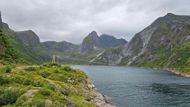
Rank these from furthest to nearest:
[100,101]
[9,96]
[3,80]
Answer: [100,101]
[3,80]
[9,96]

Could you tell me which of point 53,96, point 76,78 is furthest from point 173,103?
point 53,96

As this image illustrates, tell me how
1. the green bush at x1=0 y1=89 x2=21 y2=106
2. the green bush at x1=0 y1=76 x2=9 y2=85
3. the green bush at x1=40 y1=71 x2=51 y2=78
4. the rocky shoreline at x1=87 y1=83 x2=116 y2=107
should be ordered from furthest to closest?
the green bush at x1=40 y1=71 x2=51 y2=78 < the rocky shoreline at x1=87 y1=83 x2=116 y2=107 < the green bush at x1=0 y1=76 x2=9 y2=85 < the green bush at x1=0 y1=89 x2=21 y2=106

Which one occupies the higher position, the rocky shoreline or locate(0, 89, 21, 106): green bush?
locate(0, 89, 21, 106): green bush

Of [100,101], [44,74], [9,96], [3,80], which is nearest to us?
[9,96]

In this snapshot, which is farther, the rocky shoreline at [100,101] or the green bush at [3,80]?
the rocky shoreline at [100,101]

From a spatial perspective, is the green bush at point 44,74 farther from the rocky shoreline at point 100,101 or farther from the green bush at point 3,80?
the green bush at point 3,80

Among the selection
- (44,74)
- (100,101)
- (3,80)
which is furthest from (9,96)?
(44,74)

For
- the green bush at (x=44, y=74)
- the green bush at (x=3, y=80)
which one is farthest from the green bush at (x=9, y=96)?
the green bush at (x=44, y=74)

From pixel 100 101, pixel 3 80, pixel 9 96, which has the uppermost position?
pixel 3 80

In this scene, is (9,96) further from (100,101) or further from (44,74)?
(44,74)

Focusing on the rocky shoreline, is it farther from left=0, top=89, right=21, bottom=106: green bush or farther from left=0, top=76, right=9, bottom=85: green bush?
left=0, top=89, right=21, bottom=106: green bush

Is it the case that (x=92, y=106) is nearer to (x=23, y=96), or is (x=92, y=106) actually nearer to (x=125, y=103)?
(x=23, y=96)

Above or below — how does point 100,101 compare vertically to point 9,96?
below

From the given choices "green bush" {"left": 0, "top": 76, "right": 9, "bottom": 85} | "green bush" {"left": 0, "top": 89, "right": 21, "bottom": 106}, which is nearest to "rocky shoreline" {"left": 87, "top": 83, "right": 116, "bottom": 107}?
"green bush" {"left": 0, "top": 76, "right": 9, "bottom": 85}
